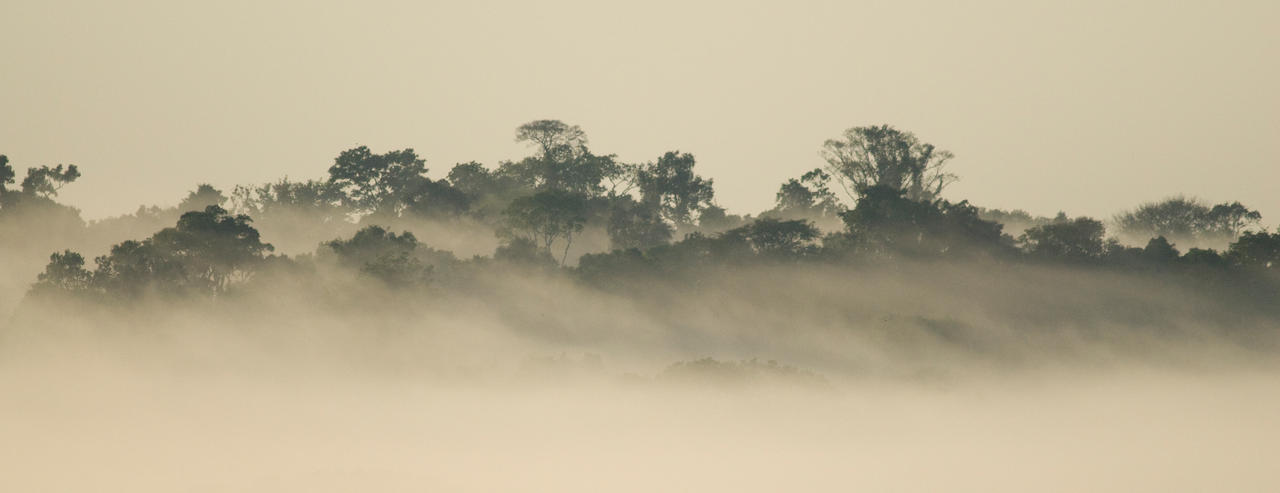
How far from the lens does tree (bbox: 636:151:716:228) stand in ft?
336

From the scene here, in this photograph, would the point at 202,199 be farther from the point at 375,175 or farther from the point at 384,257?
the point at 384,257

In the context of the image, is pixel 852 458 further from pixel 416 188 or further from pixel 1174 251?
pixel 416 188

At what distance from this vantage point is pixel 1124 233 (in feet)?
368

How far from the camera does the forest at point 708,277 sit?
240ft

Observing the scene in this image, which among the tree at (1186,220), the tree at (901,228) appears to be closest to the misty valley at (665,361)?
the tree at (901,228)

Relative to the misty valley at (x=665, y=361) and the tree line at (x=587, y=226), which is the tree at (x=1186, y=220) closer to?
the tree line at (x=587, y=226)

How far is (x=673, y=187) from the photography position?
335 ft

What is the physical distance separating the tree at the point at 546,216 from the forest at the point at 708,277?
0.18 m

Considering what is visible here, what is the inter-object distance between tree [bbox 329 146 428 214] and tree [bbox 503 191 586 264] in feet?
65.3

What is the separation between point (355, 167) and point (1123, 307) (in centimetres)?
5904

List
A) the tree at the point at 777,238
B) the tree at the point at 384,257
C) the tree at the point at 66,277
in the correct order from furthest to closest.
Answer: the tree at the point at 777,238 < the tree at the point at 384,257 < the tree at the point at 66,277

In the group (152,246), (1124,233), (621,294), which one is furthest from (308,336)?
(1124,233)

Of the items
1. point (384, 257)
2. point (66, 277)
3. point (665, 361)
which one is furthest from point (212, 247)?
point (665, 361)

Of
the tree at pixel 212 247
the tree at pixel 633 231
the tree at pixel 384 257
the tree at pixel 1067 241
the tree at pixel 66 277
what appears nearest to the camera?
the tree at pixel 66 277
